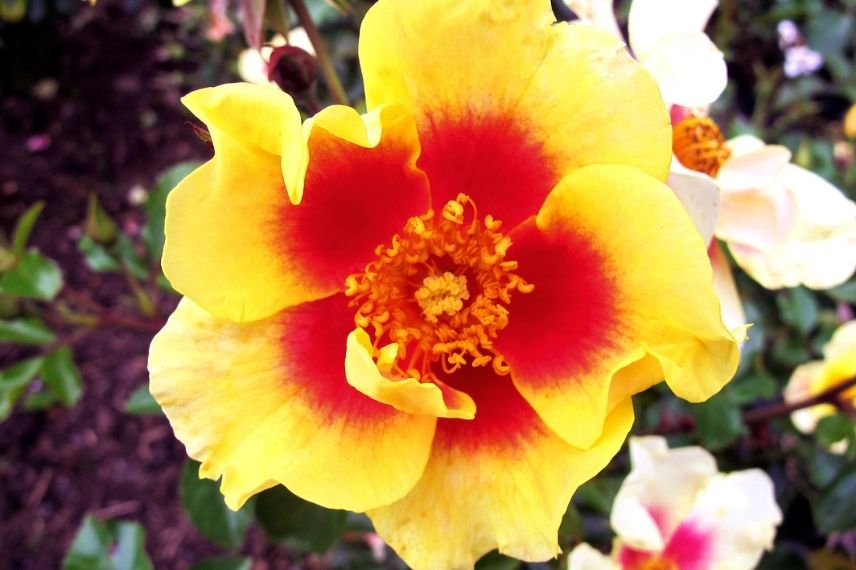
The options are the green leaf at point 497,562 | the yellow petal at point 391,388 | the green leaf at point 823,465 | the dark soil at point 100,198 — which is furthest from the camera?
the dark soil at point 100,198

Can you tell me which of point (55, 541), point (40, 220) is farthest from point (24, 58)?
point (55, 541)

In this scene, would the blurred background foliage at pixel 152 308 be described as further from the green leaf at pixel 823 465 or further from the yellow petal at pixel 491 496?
the yellow petal at pixel 491 496

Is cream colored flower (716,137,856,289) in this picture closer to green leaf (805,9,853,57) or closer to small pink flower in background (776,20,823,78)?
green leaf (805,9,853,57)

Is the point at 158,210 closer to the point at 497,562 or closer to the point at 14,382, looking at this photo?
the point at 14,382

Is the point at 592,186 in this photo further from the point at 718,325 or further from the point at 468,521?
the point at 468,521

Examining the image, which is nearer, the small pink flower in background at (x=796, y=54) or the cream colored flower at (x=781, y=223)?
the cream colored flower at (x=781, y=223)

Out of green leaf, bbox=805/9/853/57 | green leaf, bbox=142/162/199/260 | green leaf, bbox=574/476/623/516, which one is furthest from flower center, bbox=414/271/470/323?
green leaf, bbox=805/9/853/57

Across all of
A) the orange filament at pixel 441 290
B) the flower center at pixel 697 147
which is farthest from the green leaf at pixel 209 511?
the flower center at pixel 697 147
